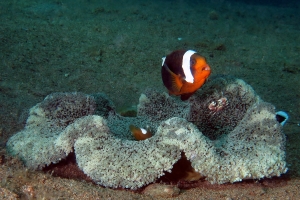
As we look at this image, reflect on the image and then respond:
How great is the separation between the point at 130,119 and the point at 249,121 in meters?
1.26

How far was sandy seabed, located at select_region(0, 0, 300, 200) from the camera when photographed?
2.31 meters

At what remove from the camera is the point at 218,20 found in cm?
1028

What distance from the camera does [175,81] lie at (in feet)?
8.23

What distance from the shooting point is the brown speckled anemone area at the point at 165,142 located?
218cm

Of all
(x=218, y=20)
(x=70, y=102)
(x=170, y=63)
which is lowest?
(x=218, y=20)

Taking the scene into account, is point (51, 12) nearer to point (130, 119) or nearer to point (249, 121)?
point (130, 119)

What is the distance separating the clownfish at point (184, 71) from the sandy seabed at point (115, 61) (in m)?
0.89

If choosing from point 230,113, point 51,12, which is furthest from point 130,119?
point 51,12

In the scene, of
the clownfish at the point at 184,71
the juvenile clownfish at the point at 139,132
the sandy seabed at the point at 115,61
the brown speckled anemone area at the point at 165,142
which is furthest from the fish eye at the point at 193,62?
the sandy seabed at the point at 115,61

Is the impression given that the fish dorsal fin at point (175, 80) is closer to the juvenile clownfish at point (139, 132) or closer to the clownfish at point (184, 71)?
the clownfish at point (184, 71)

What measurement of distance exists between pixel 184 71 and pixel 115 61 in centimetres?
364

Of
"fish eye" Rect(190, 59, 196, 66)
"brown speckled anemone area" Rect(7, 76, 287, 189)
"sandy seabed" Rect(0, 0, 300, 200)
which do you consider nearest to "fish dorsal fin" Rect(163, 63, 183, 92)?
"fish eye" Rect(190, 59, 196, 66)

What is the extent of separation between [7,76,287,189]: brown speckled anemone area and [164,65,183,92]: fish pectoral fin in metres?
0.31

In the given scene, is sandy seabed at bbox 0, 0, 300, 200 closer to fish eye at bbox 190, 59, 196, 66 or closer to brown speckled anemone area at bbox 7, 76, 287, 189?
brown speckled anemone area at bbox 7, 76, 287, 189
